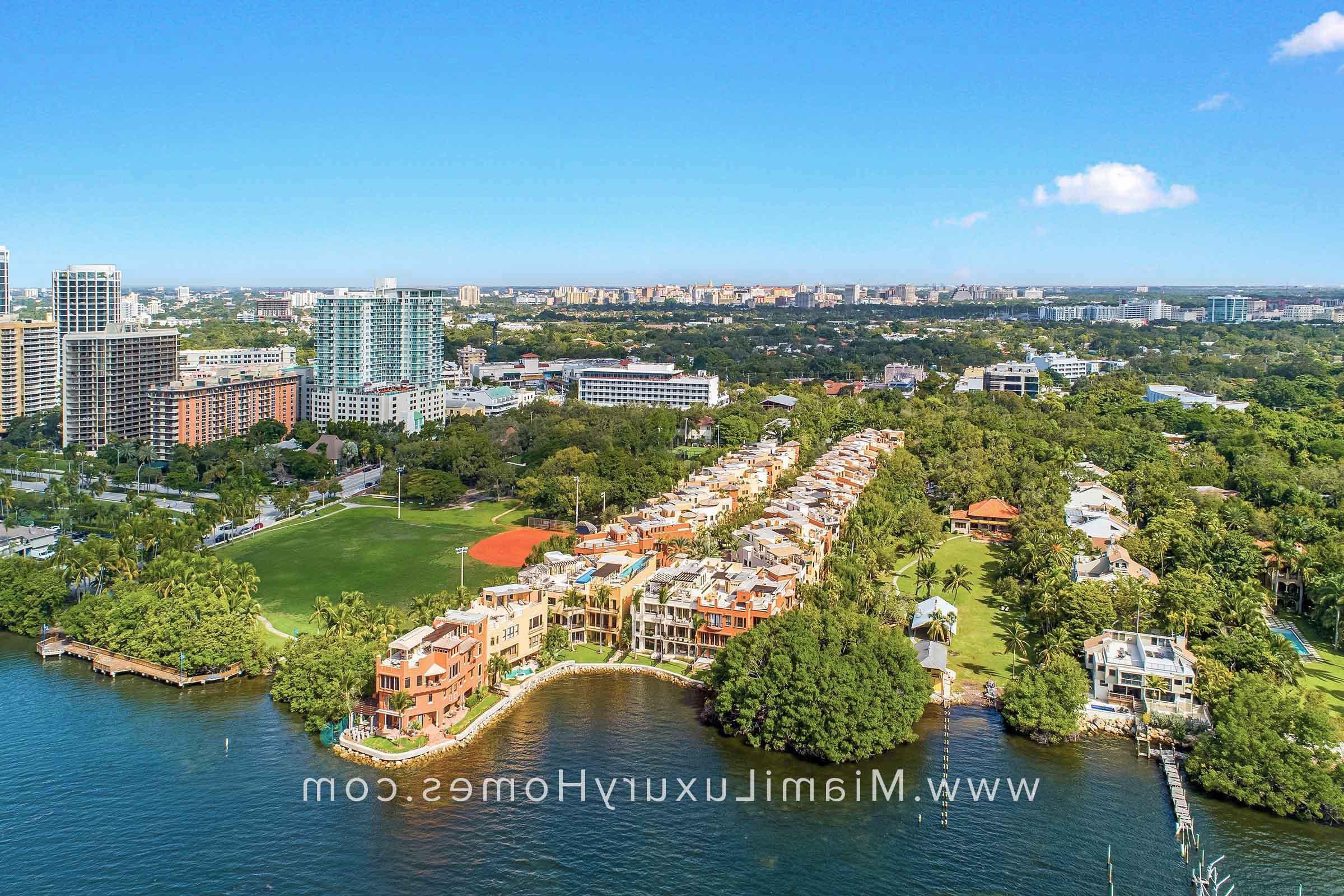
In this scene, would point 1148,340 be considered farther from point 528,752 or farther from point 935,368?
Answer: point 528,752

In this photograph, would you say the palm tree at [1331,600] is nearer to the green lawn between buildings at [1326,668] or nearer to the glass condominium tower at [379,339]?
the green lawn between buildings at [1326,668]

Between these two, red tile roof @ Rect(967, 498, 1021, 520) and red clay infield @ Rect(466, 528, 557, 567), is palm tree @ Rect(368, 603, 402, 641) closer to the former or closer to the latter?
red clay infield @ Rect(466, 528, 557, 567)

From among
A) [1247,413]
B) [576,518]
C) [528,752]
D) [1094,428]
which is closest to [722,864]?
[528,752]

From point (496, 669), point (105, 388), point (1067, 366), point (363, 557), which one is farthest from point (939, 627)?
point (1067, 366)

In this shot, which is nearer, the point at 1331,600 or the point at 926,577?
the point at 1331,600

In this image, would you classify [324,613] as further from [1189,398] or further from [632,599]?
[1189,398]

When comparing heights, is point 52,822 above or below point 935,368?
below
